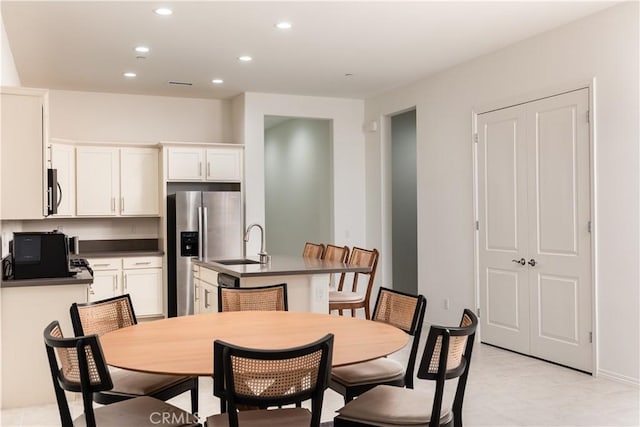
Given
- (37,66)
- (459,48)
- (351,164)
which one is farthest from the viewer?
(351,164)

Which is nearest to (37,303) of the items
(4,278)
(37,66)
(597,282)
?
(4,278)

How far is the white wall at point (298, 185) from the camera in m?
8.66

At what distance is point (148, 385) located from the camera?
8.98 feet

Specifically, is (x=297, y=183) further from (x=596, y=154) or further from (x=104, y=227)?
(x=596, y=154)

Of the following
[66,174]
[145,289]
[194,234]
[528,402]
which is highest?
[66,174]

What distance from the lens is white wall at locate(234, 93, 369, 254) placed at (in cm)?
749

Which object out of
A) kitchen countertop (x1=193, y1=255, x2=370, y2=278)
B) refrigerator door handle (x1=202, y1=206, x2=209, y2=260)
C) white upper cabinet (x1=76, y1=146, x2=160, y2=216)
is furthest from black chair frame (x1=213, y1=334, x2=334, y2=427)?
white upper cabinet (x1=76, y1=146, x2=160, y2=216)

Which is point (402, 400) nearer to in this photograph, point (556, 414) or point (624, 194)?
point (556, 414)

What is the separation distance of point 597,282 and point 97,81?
539 centimetres

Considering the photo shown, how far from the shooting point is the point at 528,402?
3994mm

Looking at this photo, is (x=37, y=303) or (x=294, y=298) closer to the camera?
(x=37, y=303)

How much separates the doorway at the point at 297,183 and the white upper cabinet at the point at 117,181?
1.83 meters

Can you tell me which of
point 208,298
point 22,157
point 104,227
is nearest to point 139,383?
point 22,157

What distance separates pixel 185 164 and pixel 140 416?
516 centimetres
